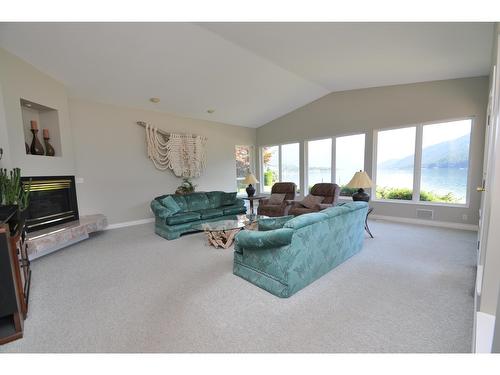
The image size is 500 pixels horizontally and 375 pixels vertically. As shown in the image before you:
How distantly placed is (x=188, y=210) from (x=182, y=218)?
642 millimetres

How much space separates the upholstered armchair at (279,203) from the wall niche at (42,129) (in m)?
4.08

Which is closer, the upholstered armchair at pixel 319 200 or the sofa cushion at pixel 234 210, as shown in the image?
the upholstered armchair at pixel 319 200

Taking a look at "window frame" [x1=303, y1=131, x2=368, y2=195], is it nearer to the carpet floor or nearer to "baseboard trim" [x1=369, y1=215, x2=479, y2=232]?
"baseboard trim" [x1=369, y1=215, x2=479, y2=232]

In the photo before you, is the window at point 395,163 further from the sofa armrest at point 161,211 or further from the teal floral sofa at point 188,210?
the sofa armrest at point 161,211

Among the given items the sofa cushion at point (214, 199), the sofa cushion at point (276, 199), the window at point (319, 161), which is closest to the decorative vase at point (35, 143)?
the sofa cushion at point (214, 199)

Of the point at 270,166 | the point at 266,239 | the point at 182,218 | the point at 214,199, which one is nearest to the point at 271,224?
the point at 266,239

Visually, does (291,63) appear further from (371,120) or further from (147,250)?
(147,250)

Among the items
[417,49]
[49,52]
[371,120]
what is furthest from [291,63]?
[49,52]

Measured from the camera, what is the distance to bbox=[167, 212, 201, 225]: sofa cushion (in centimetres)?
404

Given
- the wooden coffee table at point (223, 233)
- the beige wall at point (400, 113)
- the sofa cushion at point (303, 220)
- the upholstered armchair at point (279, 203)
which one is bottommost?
the wooden coffee table at point (223, 233)

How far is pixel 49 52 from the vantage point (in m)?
3.10

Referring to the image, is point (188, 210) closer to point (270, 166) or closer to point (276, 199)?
point (276, 199)

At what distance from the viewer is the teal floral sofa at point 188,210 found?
4.07 meters

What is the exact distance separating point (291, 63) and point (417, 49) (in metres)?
1.89
